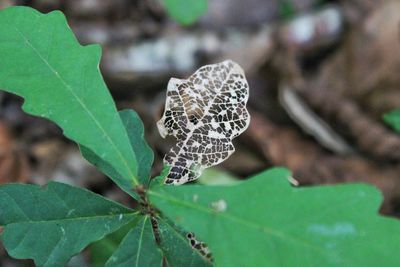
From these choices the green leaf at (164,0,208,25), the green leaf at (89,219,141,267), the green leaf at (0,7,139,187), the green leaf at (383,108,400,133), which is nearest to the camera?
the green leaf at (0,7,139,187)

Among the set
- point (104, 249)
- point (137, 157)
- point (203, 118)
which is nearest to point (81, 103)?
point (137, 157)

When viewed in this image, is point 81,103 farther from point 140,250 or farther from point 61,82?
point 140,250

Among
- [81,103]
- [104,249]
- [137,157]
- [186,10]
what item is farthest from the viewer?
[186,10]

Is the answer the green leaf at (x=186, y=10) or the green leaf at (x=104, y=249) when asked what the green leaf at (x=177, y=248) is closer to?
the green leaf at (x=104, y=249)

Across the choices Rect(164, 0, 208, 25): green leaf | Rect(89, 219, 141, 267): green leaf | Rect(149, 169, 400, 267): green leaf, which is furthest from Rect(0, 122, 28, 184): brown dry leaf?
Rect(149, 169, 400, 267): green leaf

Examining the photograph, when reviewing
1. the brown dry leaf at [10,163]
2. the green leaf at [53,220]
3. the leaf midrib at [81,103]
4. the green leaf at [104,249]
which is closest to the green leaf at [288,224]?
the leaf midrib at [81,103]

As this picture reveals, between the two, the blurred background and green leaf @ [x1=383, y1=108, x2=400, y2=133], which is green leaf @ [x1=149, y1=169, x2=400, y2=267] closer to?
green leaf @ [x1=383, y1=108, x2=400, y2=133]

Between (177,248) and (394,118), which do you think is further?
(394,118)
